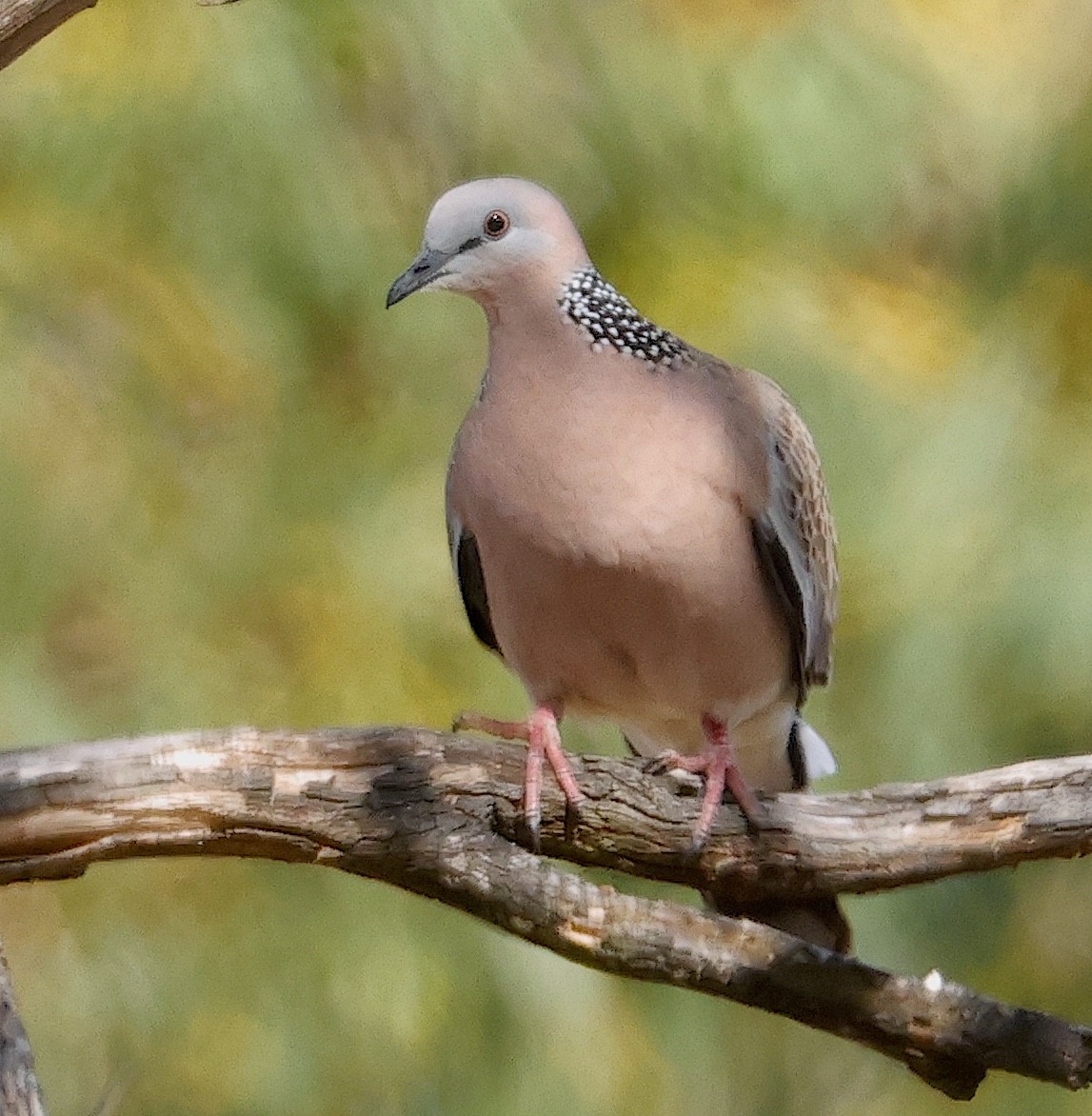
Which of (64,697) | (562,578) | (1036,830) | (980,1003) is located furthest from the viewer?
(64,697)

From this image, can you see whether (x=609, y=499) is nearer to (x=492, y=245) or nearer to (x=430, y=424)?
(x=492, y=245)

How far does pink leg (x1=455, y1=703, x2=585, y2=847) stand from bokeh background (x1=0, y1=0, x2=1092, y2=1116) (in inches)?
26.4

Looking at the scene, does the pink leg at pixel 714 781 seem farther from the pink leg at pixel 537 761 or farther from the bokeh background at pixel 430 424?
the bokeh background at pixel 430 424

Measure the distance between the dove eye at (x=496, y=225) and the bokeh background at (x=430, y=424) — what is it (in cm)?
91

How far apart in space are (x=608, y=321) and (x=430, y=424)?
3.31 feet

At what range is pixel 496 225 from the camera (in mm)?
2330

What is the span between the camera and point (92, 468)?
303 cm

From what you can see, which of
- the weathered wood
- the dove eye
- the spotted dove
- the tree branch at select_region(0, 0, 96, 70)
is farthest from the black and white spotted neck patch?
the weathered wood

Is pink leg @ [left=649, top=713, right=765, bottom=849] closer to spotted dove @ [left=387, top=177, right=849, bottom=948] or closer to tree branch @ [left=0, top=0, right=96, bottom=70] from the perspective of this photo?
spotted dove @ [left=387, top=177, right=849, bottom=948]

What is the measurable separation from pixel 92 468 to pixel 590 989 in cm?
118

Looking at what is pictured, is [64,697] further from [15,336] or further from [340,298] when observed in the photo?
[340,298]

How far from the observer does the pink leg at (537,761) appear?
2068 millimetres

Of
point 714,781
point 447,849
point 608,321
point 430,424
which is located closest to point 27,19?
point 608,321

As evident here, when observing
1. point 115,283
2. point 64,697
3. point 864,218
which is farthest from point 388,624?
point 864,218
